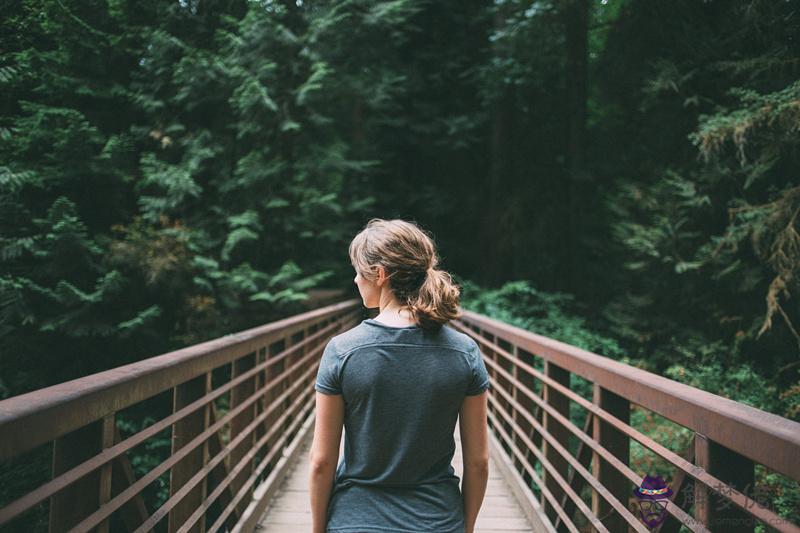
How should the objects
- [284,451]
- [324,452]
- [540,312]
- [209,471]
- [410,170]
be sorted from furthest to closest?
1. [410,170]
2. [540,312]
3. [284,451]
4. [209,471]
5. [324,452]

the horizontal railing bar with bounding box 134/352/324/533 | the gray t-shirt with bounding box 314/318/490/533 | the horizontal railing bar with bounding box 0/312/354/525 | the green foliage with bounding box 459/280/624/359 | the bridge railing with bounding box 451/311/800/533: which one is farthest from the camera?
the green foliage with bounding box 459/280/624/359

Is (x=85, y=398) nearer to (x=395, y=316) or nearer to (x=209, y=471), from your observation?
(x=395, y=316)

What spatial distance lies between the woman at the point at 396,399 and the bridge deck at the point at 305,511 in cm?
180

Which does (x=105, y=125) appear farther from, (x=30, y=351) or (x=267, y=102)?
(x=30, y=351)

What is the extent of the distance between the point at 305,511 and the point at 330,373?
9.31ft

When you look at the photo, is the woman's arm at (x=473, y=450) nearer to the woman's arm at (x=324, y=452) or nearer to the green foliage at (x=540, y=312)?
the woman's arm at (x=324, y=452)

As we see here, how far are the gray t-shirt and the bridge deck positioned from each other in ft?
5.97

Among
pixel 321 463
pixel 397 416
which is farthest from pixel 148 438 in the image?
pixel 397 416

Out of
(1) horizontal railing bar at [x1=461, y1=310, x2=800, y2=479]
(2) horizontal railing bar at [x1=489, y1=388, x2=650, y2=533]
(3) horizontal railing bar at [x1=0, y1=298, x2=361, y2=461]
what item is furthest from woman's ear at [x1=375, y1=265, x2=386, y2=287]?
(2) horizontal railing bar at [x1=489, y1=388, x2=650, y2=533]

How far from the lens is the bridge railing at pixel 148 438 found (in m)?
1.54

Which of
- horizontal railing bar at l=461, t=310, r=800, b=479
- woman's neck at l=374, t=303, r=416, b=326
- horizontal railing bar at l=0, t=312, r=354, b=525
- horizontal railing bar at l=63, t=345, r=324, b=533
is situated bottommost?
horizontal railing bar at l=63, t=345, r=324, b=533

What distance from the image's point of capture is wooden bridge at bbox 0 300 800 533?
1559 millimetres

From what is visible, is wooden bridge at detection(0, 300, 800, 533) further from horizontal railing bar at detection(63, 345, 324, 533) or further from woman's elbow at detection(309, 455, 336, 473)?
woman's elbow at detection(309, 455, 336, 473)

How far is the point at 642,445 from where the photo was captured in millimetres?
2547
